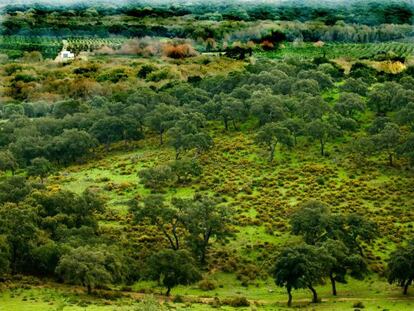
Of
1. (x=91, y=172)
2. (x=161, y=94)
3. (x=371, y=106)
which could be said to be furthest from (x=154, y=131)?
(x=371, y=106)

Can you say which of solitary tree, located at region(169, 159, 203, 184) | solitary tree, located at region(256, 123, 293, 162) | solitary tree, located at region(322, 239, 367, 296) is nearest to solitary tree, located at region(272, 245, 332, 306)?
solitary tree, located at region(322, 239, 367, 296)

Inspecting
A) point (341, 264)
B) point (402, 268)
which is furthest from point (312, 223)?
point (402, 268)

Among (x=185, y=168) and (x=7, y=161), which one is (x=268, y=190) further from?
(x=7, y=161)

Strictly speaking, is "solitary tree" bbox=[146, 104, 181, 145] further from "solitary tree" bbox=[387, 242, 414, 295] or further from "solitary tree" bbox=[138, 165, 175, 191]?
"solitary tree" bbox=[387, 242, 414, 295]

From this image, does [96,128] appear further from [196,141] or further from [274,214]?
[274,214]

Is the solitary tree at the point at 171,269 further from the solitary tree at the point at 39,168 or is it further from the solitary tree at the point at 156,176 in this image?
the solitary tree at the point at 39,168

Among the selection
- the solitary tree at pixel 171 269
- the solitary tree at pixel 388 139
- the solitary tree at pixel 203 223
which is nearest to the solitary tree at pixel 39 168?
the solitary tree at pixel 203 223
